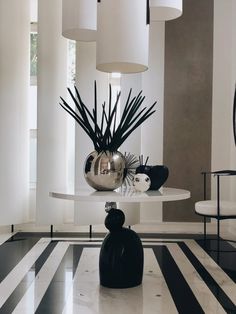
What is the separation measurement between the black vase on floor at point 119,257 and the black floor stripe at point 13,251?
2.70 feet

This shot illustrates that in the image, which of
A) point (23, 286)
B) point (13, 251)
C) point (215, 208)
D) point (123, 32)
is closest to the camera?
point (123, 32)

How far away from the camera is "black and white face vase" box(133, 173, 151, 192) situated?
2.60 meters

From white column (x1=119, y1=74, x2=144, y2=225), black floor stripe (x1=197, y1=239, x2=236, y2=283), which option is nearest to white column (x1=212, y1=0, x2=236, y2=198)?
black floor stripe (x1=197, y1=239, x2=236, y2=283)

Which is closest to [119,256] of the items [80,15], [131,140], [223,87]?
[80,15]

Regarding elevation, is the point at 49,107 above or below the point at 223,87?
below

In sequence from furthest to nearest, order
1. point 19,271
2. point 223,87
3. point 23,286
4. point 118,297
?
point 223,87
point 19,271
point 23,286
point 118,297

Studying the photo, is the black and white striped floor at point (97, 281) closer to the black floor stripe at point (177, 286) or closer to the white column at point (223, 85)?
the black floor stripe at point (177, 286)

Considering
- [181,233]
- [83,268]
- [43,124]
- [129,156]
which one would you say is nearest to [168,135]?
[129,156]

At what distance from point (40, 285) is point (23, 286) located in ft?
0.38

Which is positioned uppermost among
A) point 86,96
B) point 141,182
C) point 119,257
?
point 86,96

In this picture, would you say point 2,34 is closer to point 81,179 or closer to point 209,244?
point 81,179

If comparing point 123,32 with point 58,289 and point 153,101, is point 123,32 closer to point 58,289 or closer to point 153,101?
point 58,289

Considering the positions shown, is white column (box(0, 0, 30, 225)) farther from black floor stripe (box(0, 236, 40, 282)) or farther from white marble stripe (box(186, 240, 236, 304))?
white marble stripe (box(186, 240, 236, 304))

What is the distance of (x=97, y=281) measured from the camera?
2.83 meters
